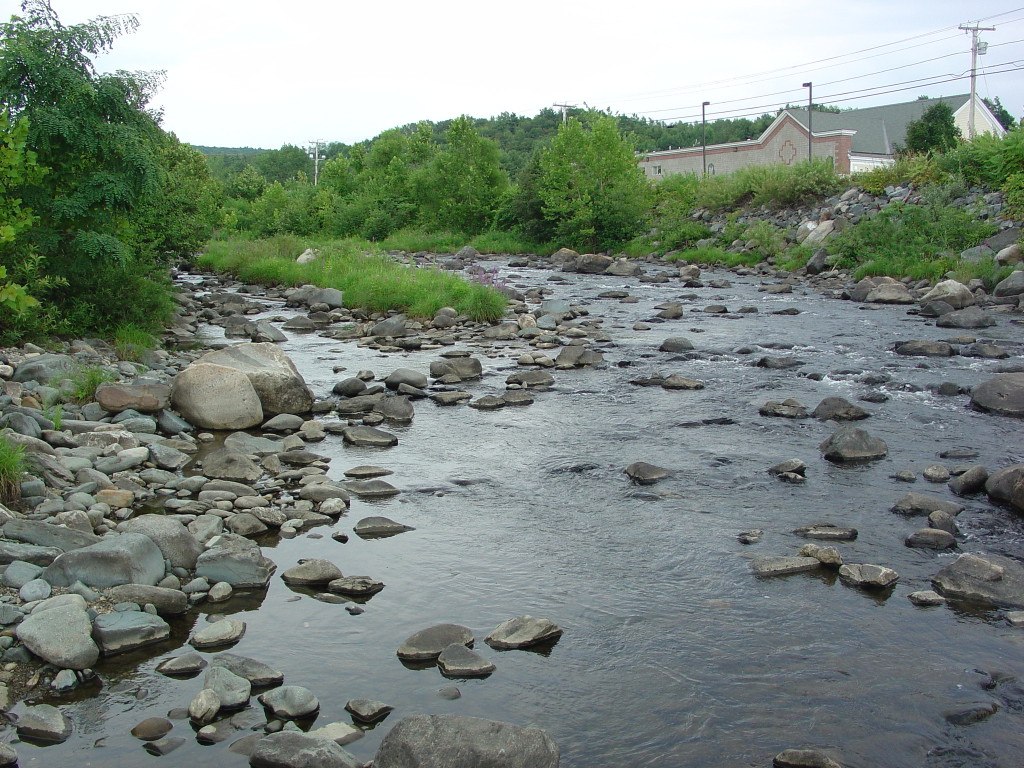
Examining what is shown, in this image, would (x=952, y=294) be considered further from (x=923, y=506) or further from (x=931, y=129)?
(x=931, y=129)

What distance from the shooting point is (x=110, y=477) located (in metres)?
9.03

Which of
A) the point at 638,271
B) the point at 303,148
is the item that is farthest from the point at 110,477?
the point at 303,148

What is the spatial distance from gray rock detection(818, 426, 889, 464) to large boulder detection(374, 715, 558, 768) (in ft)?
21.6

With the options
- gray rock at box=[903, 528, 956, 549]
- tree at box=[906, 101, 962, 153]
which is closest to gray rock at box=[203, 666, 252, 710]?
gray rock at box=[903, 528, 956, 549]

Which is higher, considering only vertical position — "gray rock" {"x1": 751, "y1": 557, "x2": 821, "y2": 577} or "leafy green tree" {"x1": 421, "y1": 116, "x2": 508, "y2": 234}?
"leafy green tree" {"x1": 421, "y1": 116, "x2": 508, "y2": 234}

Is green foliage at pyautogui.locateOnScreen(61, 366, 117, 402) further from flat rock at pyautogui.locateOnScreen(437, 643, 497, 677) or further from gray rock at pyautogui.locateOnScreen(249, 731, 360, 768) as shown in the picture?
gray rock at pyautogui.locateOnScreen(249, 731, 360, 768)

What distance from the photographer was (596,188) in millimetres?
42562

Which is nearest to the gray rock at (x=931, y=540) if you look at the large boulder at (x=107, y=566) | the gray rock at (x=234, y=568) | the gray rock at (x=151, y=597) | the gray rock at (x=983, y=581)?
the gray rock at (x=983, y=581)

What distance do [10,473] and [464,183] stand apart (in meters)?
50.0

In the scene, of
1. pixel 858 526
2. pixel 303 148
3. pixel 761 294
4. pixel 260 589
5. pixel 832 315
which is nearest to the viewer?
pixel 260 589

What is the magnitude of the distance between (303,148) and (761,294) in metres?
123

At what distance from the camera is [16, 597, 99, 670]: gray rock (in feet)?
17.9

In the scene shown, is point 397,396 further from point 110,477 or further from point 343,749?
point 343,749

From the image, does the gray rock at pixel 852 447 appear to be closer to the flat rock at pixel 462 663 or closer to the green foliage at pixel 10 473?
the flat rock at pixel 462 663
